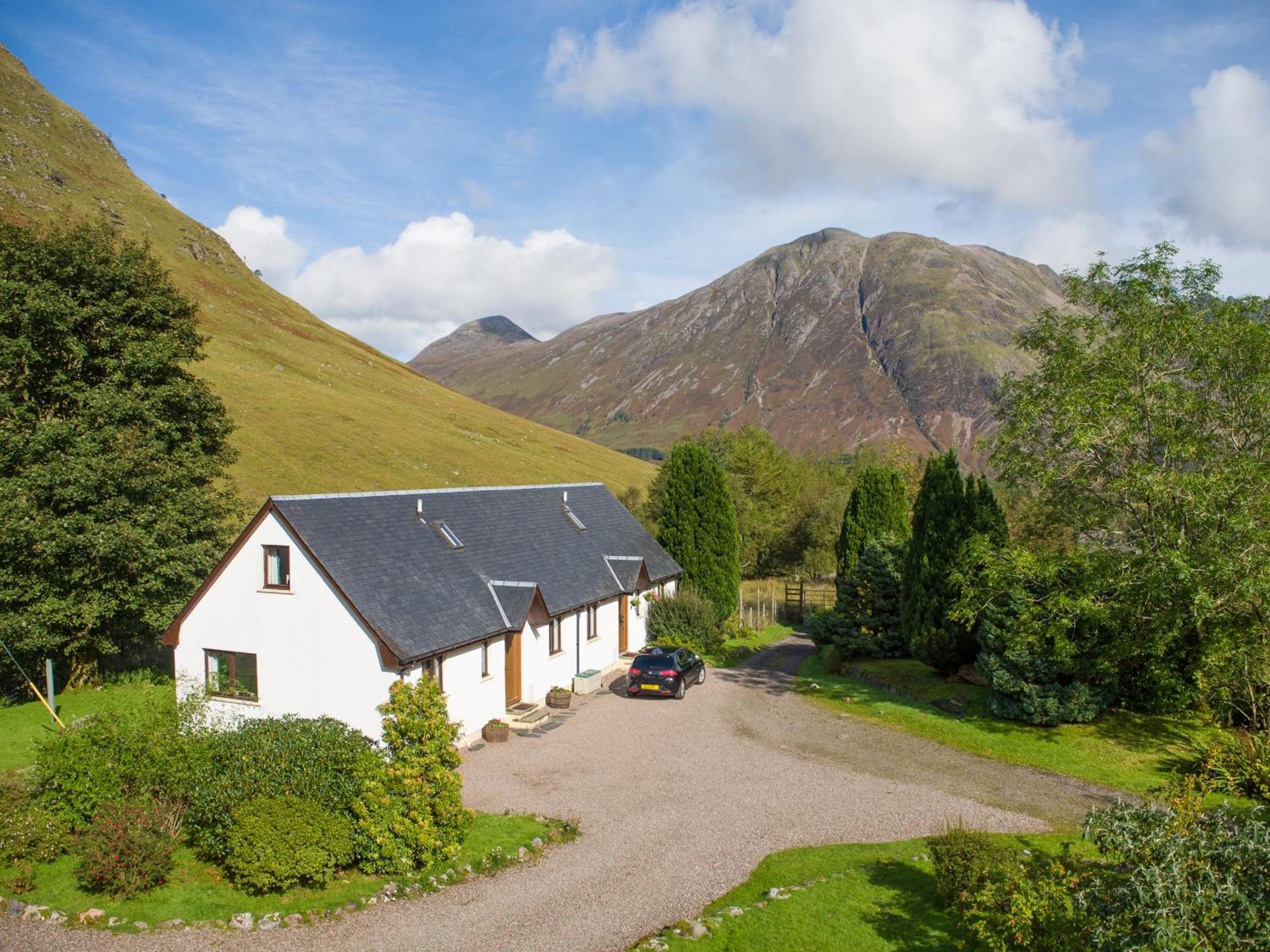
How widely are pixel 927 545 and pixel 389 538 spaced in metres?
18.9

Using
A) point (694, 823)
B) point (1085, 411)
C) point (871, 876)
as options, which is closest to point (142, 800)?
point (694, 823)

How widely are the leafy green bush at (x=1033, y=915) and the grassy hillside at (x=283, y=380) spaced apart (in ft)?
167

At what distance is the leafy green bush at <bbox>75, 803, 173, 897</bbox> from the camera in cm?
1347

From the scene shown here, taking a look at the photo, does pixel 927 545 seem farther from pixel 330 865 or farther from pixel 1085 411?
pixel 330 865

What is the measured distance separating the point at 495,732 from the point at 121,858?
10353 mm

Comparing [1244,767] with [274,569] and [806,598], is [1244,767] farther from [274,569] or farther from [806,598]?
[806,598]

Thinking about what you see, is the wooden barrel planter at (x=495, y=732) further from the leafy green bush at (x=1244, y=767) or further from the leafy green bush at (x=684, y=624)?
the leafy green bush at (x=1244, y=767)

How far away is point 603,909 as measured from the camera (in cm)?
1327

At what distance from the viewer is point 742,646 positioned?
3828cm

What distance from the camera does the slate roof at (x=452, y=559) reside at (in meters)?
21.2

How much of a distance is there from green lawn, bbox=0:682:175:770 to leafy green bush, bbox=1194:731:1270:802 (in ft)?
80.9

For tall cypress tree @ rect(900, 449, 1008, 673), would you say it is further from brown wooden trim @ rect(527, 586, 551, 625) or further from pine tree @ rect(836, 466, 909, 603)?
brown wooden trim @ rect(527, 586, 551, 625)

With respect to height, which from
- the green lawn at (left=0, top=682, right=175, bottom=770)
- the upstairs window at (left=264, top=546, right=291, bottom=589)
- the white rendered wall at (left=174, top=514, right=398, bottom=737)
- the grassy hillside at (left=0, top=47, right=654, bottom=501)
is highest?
the grassy hillside at (left=0, top=47, right=654, bottom=501)

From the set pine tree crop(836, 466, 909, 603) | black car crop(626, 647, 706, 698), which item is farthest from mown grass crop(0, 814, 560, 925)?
pine tree crop(836, 466, 909, 603)
